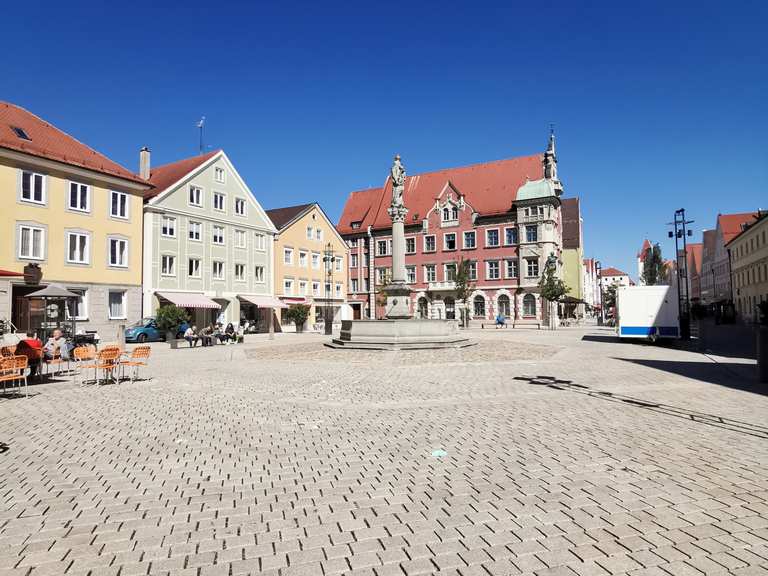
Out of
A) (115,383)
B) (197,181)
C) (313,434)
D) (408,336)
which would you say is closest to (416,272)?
(197,181)

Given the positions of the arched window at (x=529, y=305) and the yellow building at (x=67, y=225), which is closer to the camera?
the yellow building at (x=67, y=225)

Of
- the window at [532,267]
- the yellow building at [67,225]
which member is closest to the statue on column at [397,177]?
the yellow building at [67,225]

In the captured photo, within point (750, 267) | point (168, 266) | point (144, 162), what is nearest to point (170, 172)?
point (144, 162)

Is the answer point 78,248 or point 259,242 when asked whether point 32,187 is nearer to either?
point 78,248

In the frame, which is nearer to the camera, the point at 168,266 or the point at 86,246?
the point at 86,246

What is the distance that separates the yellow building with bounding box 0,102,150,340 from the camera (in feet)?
92.2

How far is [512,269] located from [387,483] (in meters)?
56.2

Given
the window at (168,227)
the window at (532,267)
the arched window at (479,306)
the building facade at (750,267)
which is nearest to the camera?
the window at (168,227)

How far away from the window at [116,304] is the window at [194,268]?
20.7 ft

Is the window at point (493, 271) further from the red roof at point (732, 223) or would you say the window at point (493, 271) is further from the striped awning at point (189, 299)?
the red roof at point (732, 223)

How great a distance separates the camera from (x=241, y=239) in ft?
147

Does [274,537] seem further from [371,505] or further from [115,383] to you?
[115,383]

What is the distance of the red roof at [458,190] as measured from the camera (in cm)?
6278

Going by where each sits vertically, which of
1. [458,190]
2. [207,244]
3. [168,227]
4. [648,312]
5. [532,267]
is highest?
[458,190]
